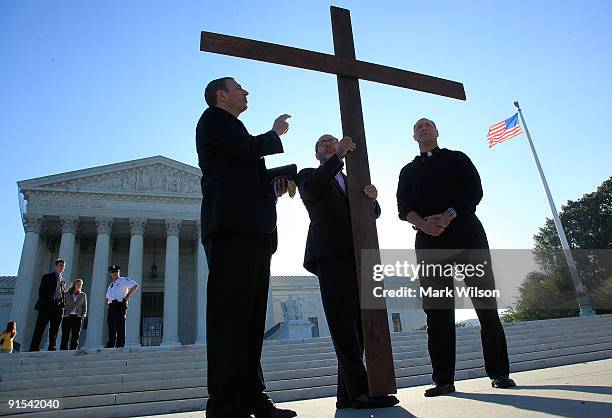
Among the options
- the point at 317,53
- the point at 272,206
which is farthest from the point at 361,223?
the point at 317,53

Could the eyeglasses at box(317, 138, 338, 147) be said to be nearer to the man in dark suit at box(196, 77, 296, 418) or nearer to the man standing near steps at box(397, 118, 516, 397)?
the man in dark suit at box(196, 77, 296, 418)

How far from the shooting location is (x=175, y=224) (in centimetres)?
3488

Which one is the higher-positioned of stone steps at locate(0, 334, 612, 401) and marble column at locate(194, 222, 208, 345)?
marble column at locate(194, 222, 208, 345)

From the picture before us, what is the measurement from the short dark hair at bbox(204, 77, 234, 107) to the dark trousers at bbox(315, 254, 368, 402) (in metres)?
1.58

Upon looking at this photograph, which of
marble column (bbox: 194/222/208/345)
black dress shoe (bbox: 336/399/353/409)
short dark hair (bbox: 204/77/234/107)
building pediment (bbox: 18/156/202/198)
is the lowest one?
black dress shoe (bbox: 336/399/353/409)

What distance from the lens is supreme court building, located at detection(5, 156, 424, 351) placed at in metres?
30.6

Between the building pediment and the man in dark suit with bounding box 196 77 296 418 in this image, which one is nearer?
the man in dark suit with bounding box 196 77 296 418

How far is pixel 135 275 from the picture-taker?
31.5m

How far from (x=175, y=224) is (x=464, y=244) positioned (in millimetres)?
33007

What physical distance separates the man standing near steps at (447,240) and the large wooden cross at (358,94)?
0.73 metres

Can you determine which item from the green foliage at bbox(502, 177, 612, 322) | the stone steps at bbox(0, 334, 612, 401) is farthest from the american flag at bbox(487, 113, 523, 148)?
→ the green foliage at bbox(502, 177, 612, 322)

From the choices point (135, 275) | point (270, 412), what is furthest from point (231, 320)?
point (135, 275)

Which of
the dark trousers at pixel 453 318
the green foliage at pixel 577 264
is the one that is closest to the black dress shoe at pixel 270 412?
the dark trousers at pixel 453 318

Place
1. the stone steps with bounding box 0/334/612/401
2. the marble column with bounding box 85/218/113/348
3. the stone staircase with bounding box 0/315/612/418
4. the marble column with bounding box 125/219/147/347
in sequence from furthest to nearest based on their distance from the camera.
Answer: the marble column with bounding box 125/219/147/347 → the marble column with bounding box 85/218/113/348 → the stone steps with bounding box 0/334/612/401 → the stone staircase with bounding box 0/315/612/418
